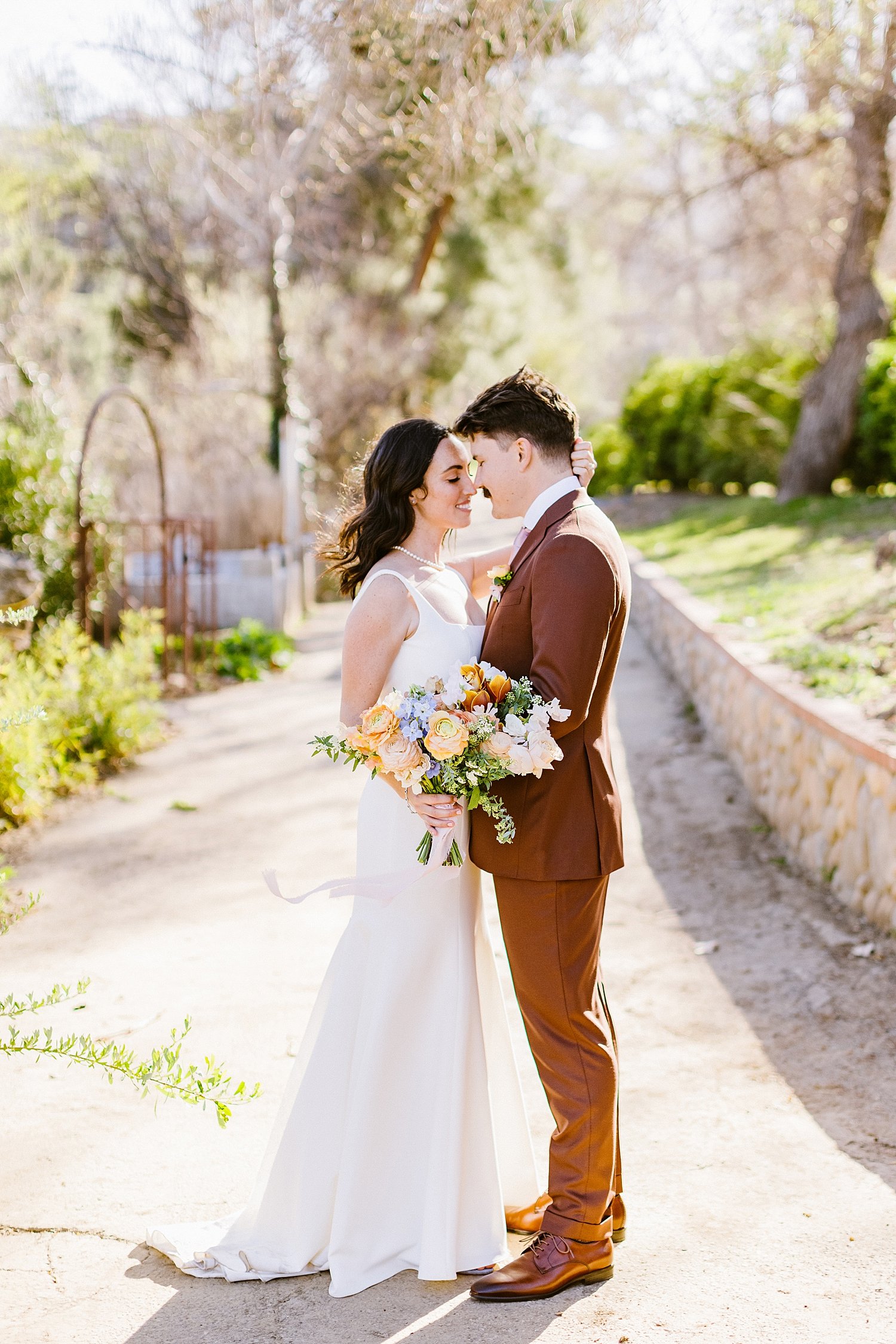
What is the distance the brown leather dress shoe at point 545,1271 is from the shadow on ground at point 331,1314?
24 mm

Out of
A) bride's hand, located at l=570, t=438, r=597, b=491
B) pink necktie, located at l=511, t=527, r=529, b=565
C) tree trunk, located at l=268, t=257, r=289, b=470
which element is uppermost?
tree trunk, located at l=268, t=257, r=289, b=470

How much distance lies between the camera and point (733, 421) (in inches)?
691

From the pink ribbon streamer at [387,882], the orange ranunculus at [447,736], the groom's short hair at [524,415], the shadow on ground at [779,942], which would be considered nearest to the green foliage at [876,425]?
the shadow on ground at [779,942]

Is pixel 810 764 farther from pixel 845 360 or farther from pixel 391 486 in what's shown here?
pixel 845 360

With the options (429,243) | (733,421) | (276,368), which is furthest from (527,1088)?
(429,243)

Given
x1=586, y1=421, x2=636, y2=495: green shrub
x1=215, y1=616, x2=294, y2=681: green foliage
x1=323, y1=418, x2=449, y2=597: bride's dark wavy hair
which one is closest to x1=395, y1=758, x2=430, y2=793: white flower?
x1=323, y1=418, x2=449, y2=597: bride's dark wavy hair

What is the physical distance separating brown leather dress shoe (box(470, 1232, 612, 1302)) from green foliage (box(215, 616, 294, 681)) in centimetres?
843

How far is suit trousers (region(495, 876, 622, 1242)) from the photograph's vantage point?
2.60 m

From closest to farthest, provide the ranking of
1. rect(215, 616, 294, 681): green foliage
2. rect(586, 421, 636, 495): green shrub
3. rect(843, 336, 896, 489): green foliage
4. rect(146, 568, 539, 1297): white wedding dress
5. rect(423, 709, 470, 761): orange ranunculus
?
rect(423, 709, 470, 761): orange ranunculus → rect(146, 568, 539, 1297): white wedding dress → rect(215, 616, 294, 681): green foliage → rect(843, 336, 896, 489): green foliage → rect(586, 421, 636, 495): green shrub

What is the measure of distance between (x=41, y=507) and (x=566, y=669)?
773 centimetres

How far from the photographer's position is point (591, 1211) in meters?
2.64

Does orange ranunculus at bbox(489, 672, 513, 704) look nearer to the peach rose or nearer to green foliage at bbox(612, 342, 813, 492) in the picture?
the peach rose

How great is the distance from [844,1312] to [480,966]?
110 cm

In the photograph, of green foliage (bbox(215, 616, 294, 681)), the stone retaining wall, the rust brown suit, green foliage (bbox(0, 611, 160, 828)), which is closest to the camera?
the rust brown suit
